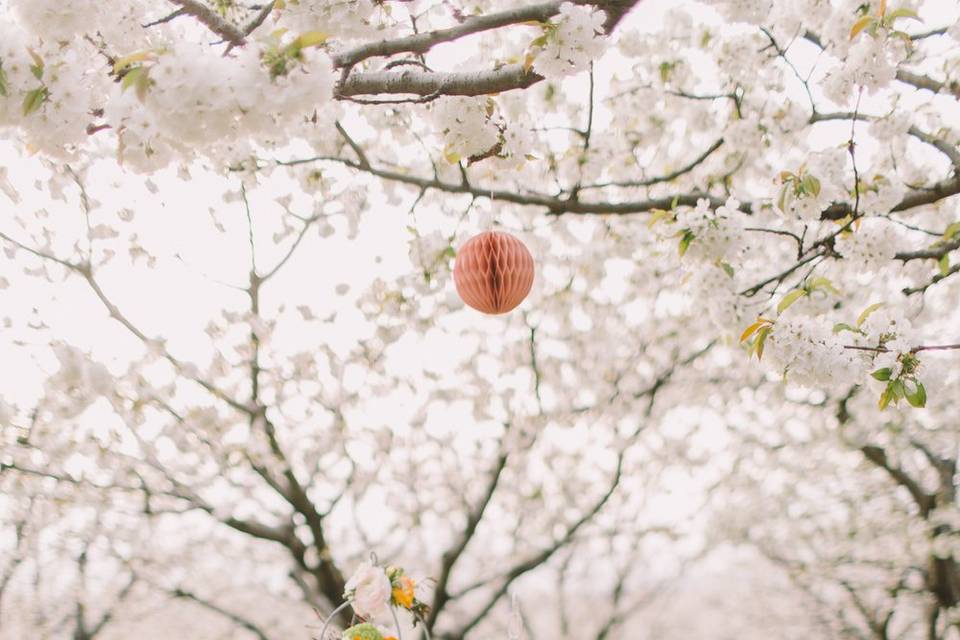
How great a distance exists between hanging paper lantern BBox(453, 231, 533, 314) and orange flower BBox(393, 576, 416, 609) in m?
1.44

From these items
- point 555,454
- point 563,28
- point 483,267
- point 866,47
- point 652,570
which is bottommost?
point 563,28

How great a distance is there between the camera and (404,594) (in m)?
3.22

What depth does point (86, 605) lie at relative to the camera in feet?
30.5

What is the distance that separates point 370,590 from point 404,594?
1.03 ft

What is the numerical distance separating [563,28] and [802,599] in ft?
32.8

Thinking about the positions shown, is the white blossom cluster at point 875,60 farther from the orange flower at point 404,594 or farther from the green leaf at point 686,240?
the orange flower at point 404,594

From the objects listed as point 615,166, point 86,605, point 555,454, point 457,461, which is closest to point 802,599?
point 555,454

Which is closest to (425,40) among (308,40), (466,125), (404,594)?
(308,40)

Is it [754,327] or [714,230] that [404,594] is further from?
[714,230]

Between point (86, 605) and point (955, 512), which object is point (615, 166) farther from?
point (86, 605)

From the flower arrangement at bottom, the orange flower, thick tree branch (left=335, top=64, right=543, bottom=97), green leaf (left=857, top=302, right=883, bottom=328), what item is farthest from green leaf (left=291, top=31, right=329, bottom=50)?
the orange flower

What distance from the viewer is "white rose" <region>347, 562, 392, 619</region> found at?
2.94m

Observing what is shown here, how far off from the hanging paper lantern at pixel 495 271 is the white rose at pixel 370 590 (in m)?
1.25

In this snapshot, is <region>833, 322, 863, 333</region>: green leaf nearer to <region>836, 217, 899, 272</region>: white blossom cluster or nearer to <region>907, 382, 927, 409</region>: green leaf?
<region>907, 382, 927, 409</region>: green leaf
